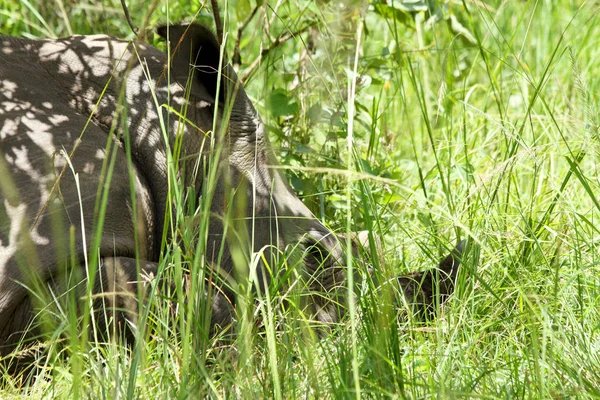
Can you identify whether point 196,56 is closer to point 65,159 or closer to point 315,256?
point 65,159

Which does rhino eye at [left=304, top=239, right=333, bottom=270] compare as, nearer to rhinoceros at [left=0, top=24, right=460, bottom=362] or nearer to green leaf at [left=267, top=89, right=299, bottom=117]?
rhinoceros at [left=0, top=24, right=460, bottom=362]

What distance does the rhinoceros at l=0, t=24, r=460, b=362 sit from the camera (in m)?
2.56

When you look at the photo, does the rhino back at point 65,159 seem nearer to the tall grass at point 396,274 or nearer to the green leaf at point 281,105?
the tall grass at point 396,274

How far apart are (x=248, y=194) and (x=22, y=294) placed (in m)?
0.80

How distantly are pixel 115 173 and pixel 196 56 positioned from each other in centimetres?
47

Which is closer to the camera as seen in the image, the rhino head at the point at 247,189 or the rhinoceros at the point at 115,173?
the rhinoceros at the point at 115,173

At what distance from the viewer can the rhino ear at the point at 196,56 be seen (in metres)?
2.84

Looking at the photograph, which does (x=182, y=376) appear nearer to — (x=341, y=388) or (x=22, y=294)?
(x=341, y=388)

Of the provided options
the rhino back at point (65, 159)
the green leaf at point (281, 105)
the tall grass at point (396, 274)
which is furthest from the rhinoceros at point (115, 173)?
the green leaf at point (281, 105)

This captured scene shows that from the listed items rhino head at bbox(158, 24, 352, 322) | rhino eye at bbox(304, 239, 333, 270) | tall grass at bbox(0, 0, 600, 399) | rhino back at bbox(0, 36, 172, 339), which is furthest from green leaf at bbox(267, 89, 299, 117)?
rhino eye at bbox(304, 239, 333, 270)

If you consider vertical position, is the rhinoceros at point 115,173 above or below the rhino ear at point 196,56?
below

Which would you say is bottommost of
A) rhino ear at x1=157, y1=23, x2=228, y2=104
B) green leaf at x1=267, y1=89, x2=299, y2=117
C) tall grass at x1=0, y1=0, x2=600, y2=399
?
tall grass at x1=0, y1=0, x2=600, y2=399

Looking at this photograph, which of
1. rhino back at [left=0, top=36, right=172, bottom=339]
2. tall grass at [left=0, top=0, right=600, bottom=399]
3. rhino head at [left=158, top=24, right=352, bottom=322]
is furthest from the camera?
rhino head at [left=158, top=24, right=352, bottom=322]

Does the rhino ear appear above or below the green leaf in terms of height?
above
